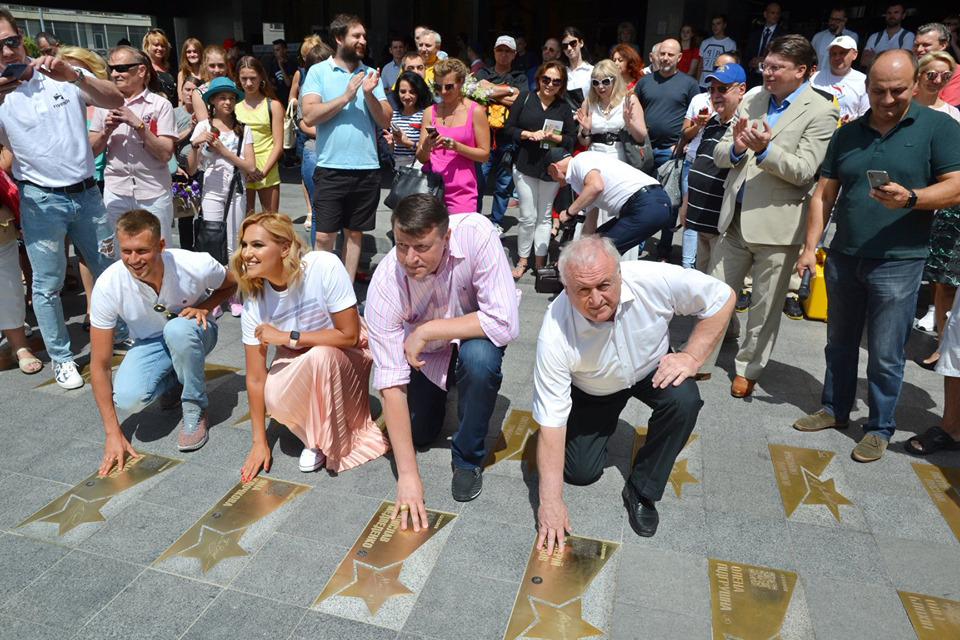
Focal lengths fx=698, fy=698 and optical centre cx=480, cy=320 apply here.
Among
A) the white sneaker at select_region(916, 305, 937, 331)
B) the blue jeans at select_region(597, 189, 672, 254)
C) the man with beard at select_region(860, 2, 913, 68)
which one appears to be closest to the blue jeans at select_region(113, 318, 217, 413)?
the blue jeans at select_region(597, 189, 672, 254)

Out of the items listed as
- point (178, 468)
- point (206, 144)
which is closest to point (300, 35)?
point (206, 144)

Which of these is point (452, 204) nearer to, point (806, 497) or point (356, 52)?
point (356, 52)

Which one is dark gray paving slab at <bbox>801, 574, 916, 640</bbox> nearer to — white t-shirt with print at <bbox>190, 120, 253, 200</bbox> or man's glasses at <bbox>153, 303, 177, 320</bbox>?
man's glasses at <bbox>153, 303, 177, 320</bbox>

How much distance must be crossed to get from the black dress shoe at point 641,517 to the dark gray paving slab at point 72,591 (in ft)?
6.15

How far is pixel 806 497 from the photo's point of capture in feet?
9.88

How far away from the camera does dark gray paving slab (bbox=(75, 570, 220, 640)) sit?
2.25 meters

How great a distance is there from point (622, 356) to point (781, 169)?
5.01 ft

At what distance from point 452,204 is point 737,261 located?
7.18 ft

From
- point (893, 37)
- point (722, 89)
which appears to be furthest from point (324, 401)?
point (893, 37)

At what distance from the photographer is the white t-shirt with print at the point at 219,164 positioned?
5176 mm

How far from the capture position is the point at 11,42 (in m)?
3.76

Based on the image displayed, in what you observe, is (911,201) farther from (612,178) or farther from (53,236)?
(53,236)

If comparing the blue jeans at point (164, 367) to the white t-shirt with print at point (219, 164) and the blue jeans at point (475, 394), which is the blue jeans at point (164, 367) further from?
the white t-shirt with print at point (219, 164)

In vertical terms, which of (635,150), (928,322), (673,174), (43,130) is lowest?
(928,322)
